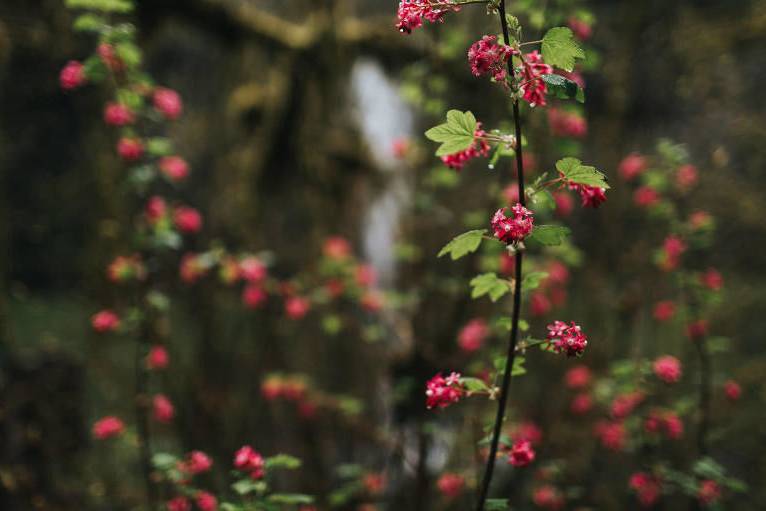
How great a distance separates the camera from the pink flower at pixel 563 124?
250cm

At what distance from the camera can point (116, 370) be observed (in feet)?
14.2

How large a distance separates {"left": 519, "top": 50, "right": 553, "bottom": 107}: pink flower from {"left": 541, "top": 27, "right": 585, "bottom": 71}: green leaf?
0.05 meters

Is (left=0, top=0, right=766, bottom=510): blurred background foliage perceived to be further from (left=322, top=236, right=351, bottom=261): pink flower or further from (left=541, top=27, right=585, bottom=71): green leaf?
(left=541, top=27, right=585, bottom=71): green leaf

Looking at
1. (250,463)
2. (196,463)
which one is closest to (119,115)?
(196,463)

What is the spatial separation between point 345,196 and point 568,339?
3.37 metres

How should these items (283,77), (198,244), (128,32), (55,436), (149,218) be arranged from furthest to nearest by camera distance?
(198,244) < (283,77) < (55,436) < (149,218) < (128,32)

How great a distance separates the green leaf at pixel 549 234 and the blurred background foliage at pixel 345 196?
1.98 metres

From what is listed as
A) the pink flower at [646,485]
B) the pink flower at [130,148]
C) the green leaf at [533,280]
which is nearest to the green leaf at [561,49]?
the green leaf at [533,280]

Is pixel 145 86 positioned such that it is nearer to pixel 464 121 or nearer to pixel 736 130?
pixel 464 121

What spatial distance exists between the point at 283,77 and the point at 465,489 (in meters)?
2.93

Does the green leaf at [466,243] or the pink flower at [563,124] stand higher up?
the pink flower at [563,124]

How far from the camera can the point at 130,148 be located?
218cm

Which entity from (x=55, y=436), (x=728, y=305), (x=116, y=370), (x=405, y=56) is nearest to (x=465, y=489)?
(x=55, y=436)

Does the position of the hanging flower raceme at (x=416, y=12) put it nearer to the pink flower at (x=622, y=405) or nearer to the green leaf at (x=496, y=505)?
the green leaf at (x=496, y=505)
